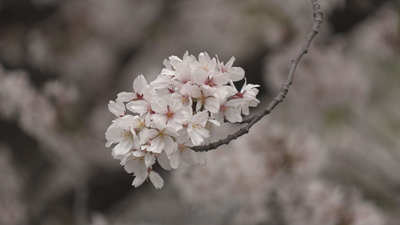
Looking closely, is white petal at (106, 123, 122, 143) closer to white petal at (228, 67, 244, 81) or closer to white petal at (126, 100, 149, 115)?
white petal at (126, 100, 149, 115)

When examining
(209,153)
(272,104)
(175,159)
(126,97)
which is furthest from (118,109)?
(209,153)

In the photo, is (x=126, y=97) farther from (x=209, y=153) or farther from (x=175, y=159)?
(x=209, y=153)

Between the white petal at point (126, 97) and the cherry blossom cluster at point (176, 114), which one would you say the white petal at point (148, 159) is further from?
the white petal at point (126, 97)

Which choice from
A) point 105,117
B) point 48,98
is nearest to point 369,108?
point 105,117

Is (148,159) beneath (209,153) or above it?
beneath

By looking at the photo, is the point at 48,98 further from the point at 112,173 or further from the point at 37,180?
the point at 37,180

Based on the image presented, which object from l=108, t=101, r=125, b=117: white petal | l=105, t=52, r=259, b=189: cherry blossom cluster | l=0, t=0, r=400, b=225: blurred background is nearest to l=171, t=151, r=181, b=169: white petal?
l=105, t=52, r=259, b=189: cherry blossom cluster
